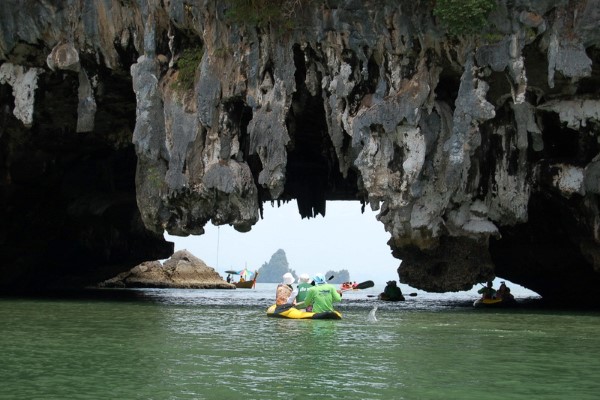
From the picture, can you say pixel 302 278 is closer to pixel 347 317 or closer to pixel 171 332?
pixel 347 317

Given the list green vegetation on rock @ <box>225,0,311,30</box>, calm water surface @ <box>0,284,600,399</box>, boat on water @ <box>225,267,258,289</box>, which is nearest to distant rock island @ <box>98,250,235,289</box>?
boat on water @ <box>225,267,258,289</box>

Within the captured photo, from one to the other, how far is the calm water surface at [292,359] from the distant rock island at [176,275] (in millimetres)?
42325

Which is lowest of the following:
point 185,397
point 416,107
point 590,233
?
point 185,397

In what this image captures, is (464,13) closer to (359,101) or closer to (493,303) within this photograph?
(359,101)

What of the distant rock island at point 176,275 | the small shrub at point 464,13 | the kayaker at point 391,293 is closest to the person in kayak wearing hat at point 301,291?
the small shrub at point 464,13

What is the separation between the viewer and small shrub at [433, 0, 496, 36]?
2178 centimetres

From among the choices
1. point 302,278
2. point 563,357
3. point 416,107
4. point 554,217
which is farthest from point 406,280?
point 563,357

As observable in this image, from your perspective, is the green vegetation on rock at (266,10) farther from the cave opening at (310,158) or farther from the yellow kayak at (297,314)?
the yellow kayak at (297,314)

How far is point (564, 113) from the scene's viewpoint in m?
24.2

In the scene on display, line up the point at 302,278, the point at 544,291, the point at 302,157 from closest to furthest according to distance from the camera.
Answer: the point at 302,278
the point at 302,157
the point at 544,291

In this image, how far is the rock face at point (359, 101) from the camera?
75.2 feet

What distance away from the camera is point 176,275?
66000 millimetres

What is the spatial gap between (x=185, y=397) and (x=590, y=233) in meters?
19.3

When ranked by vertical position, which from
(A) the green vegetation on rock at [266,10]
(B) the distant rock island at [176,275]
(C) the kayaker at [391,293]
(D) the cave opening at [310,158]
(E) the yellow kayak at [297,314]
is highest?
(A) the green vegetation on rock at [266,10]
